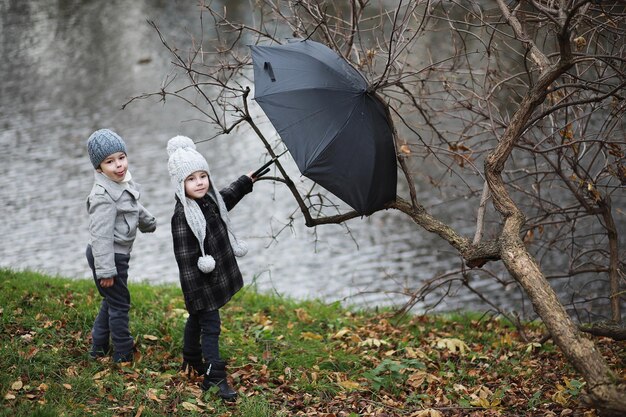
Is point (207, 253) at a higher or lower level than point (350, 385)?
higher

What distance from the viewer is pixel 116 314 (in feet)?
15.3

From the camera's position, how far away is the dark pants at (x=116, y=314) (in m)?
4.63

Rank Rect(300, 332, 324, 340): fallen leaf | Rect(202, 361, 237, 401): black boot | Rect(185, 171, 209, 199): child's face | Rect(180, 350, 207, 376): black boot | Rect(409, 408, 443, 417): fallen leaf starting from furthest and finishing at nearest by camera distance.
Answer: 1. Rect(300, 332, 324, 340): fallen leaf
2. Rect(180, 350, 207, 376): black boot
3. Rect(202, 361, 237, 401): black boot
4. Rect(185, 171, 209, 199): child's face
5. Rect(409, 408, 443, 417): fallen leaf

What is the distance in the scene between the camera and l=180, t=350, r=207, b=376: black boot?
4668 millimetres

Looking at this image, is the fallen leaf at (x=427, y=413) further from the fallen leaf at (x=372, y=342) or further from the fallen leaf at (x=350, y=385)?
the fallen leaf at (x=372, y=342)

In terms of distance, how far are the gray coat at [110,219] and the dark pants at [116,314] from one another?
5.3 inches

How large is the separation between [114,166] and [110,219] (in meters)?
0.34

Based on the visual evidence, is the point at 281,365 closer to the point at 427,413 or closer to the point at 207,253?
the point at 207,253

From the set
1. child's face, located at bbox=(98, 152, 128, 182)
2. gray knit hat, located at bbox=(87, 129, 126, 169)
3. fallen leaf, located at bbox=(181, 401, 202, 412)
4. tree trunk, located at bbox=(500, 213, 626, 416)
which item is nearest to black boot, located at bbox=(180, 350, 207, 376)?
fallen leaf, located at bbox=(181, 401, 202, 412)

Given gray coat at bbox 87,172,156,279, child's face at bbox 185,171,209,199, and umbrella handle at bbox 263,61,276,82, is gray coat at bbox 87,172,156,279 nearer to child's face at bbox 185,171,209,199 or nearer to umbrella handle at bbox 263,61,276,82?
child's face at bbox 185,171,209,199

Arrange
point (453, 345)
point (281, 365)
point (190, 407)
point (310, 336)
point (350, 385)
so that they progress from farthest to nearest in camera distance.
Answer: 1. point (310, 336)
2. point (453, 345)
3. point (281, 365)
4. point (350, 385)
5. point (190, 407)

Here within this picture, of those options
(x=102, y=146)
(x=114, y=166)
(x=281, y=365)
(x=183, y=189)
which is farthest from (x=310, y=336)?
(x=102, y=146)

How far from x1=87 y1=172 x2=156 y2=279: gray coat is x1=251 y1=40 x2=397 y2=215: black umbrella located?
3.80 feet

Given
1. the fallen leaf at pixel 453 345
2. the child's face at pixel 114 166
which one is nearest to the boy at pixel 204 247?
the child's face at pixel 114 166
